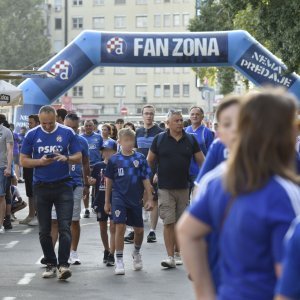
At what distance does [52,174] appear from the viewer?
10.7 metres

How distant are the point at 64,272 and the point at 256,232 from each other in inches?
278

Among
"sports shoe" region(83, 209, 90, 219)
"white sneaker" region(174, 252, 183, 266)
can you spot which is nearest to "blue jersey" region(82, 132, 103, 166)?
"sports shoe" region(83, 209, 90, 219)

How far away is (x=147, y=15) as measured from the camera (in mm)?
117625

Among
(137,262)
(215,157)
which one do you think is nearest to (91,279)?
(137,262)

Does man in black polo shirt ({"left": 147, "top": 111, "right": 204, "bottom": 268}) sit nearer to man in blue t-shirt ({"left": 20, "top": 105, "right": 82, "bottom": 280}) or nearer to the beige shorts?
the beige shorts

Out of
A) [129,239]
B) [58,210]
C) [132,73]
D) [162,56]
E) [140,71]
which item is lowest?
[129,239]

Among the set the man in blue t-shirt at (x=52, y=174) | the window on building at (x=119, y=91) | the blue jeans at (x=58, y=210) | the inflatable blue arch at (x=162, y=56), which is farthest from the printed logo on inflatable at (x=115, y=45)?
the window on building at (x=119, y=91)

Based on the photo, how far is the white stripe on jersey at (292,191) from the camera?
12.3ft

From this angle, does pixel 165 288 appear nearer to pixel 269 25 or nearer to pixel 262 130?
pixel 262 130

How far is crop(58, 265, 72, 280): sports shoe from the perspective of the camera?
418 inches

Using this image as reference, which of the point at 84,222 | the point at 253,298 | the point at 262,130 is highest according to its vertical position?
the point at 262,130

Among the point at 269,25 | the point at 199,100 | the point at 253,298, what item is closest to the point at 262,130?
the point at 253,298

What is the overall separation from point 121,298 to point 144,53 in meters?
16.8

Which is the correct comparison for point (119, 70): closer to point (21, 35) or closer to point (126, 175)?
point (21, 35)
